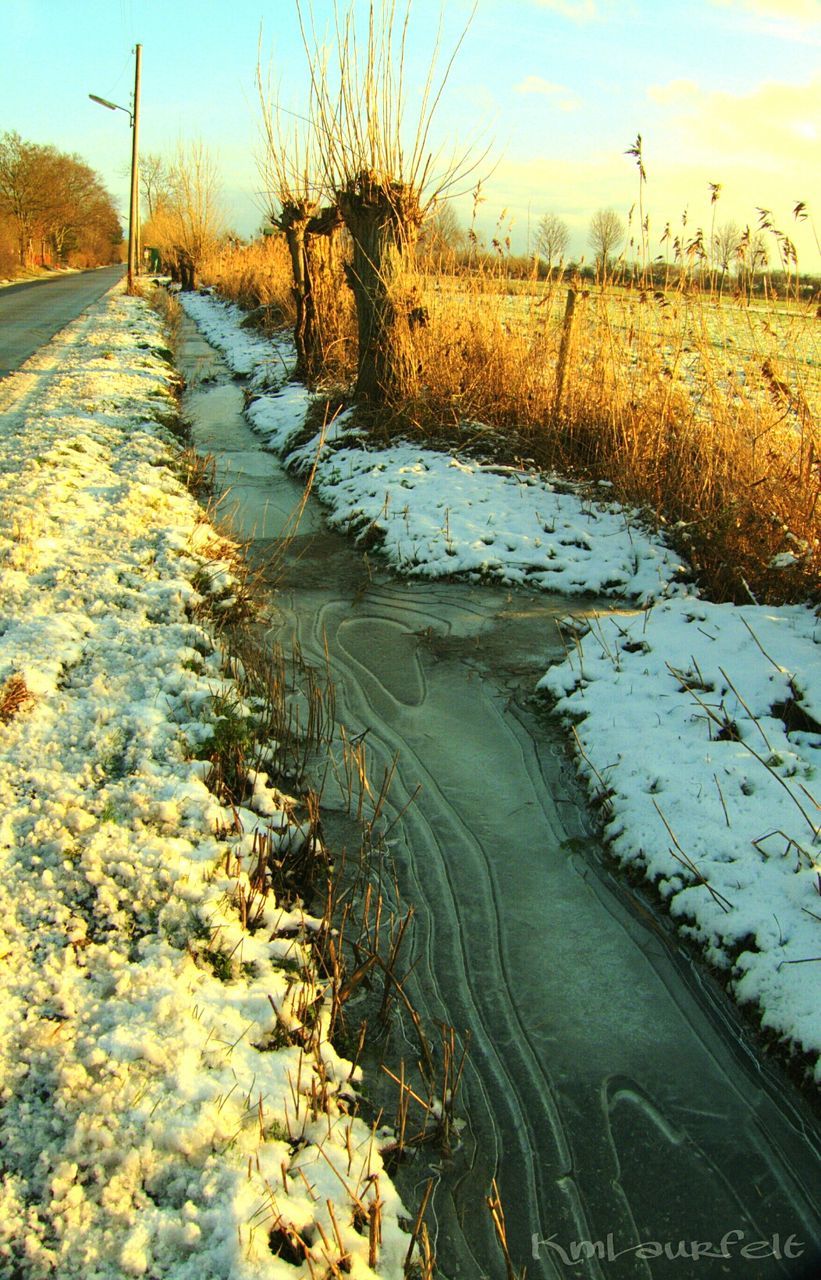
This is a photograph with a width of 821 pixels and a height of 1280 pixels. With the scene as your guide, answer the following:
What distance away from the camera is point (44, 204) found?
155 ft

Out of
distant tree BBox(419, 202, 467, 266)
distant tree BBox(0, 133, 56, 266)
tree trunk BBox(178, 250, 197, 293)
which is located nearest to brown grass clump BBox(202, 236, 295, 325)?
tree trunk BBox(178, 250, 197, 293)

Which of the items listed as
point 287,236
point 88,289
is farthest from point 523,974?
point 88,289

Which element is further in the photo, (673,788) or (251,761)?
(251,761)

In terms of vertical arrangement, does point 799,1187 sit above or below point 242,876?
below

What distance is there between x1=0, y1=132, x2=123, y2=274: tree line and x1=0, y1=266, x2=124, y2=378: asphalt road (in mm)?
8922

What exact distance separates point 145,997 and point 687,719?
2311mm

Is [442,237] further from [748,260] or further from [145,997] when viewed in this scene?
[145,997]

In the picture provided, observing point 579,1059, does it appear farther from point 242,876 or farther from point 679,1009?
point 242,876

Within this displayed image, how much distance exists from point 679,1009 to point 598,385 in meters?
5.26

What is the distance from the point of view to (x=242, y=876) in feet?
8.52

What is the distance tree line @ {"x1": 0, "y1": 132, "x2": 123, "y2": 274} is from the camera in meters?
45.3

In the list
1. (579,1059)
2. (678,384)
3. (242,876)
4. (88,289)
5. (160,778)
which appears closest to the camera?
(579,1059)

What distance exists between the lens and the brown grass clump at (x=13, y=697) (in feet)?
10.3

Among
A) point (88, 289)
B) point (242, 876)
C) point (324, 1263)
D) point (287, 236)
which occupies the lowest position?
point (324, 1263)
